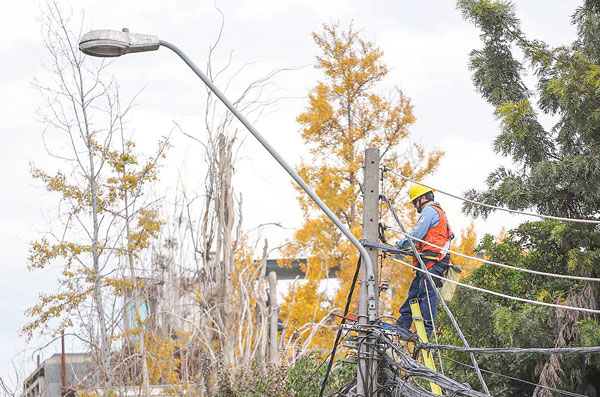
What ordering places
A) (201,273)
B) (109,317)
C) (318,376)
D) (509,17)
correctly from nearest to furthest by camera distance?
(318,376), (509,17), (201,273), (109,317)

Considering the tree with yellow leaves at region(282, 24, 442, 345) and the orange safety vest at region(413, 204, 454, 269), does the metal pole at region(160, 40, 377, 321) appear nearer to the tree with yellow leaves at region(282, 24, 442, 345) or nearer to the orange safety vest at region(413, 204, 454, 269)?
the orange safety vest at region(413, 204, 454, 269)

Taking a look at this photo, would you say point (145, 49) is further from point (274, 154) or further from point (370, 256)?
point (370, 256)

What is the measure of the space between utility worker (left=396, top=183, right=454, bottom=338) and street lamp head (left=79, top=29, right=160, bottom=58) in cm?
350

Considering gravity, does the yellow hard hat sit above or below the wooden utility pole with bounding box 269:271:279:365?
above

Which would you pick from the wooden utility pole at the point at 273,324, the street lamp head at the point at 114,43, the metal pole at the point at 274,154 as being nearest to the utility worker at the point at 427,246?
the metal pole at the point at 274,154

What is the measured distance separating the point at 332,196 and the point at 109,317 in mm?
9944

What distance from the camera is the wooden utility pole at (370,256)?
918 cm

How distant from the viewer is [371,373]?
923 cm

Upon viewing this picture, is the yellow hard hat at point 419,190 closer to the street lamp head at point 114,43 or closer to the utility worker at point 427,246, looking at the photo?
the utility worker at point 427,246

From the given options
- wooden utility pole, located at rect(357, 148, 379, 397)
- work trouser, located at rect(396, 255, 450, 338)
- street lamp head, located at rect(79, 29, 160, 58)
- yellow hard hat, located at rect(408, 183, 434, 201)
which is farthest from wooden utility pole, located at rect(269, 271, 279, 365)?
Result: street lamp head, located at rect(79, 29, 160, 58)

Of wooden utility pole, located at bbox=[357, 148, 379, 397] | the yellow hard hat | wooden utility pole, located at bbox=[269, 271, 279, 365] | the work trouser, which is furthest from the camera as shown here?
wooden utility pole, located at bbox=[269, 271, 279, 365]

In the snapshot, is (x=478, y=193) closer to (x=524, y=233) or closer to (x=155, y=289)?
(x=524, y=233)

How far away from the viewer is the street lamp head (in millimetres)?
8641

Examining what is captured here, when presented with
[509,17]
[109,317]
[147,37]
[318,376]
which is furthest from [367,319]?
[109,317]
